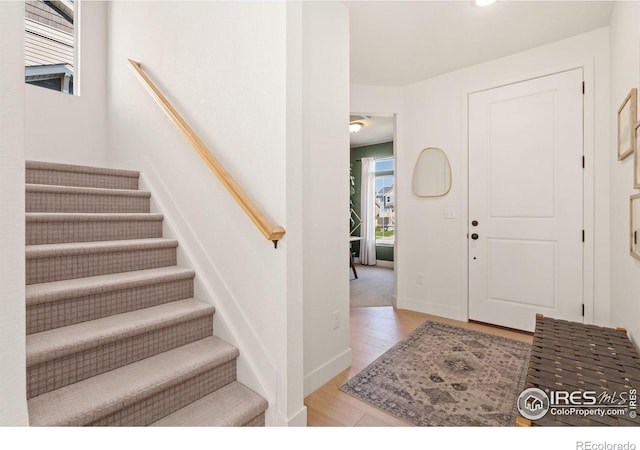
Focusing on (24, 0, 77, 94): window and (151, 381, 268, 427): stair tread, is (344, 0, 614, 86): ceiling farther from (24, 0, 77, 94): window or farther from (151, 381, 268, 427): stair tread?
(24, 0, 77, 94): window

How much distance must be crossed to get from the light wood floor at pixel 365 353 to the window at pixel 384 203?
11.5ft

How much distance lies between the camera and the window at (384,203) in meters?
6.88

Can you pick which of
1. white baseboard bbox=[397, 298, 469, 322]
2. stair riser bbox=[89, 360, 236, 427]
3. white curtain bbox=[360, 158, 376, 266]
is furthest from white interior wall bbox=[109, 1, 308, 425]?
white curtain bbox=[360, 158, 376, 266]


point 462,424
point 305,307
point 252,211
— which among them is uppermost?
point 252,211

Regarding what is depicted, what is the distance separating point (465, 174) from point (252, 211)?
2.51 metres

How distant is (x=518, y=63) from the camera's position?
2.84 metres

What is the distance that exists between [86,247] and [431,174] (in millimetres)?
3114

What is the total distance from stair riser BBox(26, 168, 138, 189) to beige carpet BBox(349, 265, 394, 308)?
108 inches

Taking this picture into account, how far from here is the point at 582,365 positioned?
1.44 meters

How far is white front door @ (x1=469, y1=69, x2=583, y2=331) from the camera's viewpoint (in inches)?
103

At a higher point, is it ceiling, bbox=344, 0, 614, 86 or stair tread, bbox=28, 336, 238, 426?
ceiling, bbox=344, 0, 614, 86

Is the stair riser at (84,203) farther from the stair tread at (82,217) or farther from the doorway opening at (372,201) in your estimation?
the doorway opening at (372,201)

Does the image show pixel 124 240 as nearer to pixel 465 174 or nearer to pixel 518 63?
pixel 465 174
